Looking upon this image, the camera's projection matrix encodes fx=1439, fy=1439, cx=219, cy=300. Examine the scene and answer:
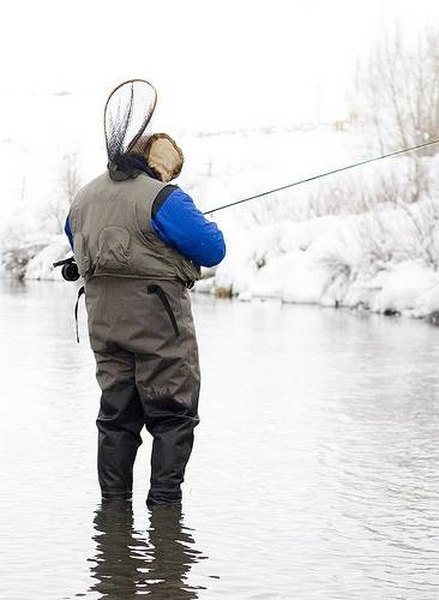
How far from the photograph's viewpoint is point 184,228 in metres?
5.76

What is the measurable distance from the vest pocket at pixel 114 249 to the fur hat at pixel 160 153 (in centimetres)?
39

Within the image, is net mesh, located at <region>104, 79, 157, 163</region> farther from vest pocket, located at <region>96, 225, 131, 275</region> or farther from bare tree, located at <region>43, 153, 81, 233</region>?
bare tree, located at <region>43, 153, 81, 233</region>

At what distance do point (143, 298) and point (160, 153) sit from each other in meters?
0.68

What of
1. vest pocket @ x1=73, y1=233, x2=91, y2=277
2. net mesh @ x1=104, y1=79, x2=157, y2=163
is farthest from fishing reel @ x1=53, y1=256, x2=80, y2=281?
net mesh @ x1=104, y1=79, x2=157, y2=163

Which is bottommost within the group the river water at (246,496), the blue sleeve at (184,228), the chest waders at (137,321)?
the river water at (246,496)

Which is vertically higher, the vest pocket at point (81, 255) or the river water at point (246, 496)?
the vest pocket at point (81, 255)

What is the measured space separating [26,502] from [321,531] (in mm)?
1359

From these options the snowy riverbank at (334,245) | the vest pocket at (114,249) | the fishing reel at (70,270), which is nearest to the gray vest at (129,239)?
the vest pocket at (114,249)

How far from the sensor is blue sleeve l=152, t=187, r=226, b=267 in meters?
5.76

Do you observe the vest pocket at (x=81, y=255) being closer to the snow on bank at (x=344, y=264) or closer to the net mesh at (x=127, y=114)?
the net mesh at (x=127, y=114)

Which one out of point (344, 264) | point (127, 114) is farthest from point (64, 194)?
point (127, 114)

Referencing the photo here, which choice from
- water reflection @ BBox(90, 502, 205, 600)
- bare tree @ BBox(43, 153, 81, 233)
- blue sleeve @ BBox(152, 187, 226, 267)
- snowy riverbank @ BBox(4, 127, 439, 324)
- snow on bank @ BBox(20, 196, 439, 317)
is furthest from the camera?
bare tree @ BBox(43, 153, 81, 233)

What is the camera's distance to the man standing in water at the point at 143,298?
582 cm

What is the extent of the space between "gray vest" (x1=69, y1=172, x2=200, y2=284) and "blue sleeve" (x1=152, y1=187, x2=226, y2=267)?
0.05 metres
